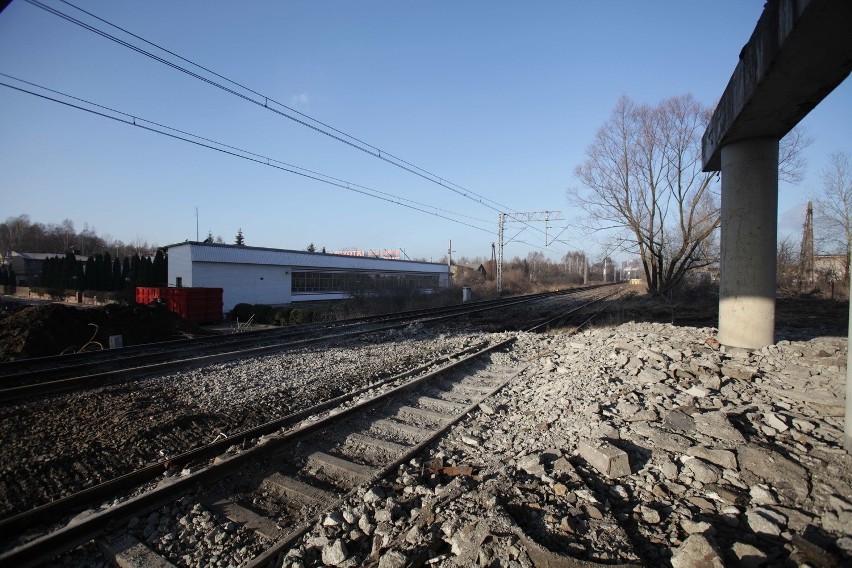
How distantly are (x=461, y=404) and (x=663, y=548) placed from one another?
12.8ft

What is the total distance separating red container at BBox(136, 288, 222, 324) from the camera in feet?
69.7

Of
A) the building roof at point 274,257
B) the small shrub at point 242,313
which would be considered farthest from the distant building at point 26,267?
the small shrub at point 242,313

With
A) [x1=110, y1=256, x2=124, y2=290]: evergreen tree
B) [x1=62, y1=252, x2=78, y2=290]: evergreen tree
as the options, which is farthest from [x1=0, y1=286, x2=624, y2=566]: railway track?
[x1=62, y1=252, x2=78, y2=290]: evergreen tree

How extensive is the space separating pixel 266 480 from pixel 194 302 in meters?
20.6

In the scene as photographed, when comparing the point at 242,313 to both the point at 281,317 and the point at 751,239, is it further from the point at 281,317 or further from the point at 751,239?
the point at 751,239

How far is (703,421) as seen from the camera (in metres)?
4.97

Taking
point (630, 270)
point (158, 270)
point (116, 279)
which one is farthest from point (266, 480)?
point (630, 270)

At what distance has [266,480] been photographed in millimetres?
4230

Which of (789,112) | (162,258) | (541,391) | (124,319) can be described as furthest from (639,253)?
(162,258)

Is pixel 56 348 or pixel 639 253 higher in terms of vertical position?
pixel 639 253

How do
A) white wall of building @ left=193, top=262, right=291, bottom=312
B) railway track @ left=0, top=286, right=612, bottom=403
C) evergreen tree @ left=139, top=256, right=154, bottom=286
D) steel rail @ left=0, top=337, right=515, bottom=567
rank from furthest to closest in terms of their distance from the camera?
evergreen tree @ left=139, top=256, right=154, bottom=286, white wall of building @ left=193, top=262, right=291, bottom=312, railway track @ left=0, top=286, right=612, bottom=403, steel rail @ left=0, top=337, right=515, bottom=567

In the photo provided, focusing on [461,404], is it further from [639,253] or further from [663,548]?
[639,253]

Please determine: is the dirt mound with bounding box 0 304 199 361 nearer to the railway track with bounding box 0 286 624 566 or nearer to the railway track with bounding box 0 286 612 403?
the railway track with bounding box 0 286 612 403

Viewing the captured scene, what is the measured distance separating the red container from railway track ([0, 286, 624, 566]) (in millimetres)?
17560
